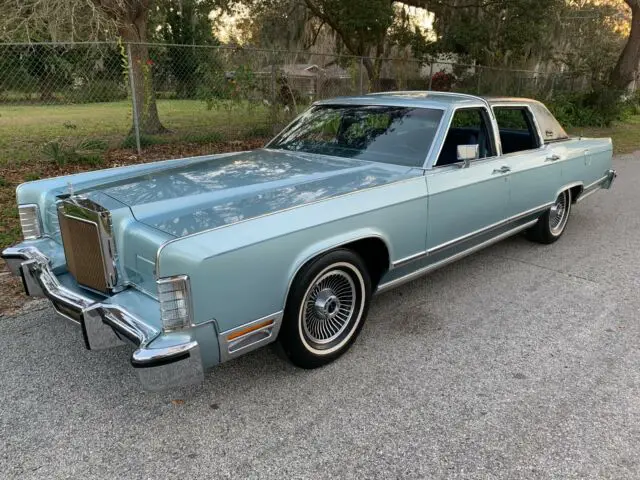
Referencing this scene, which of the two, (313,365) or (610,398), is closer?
(610,398)

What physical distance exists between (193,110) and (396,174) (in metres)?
8.41

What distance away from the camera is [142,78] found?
9711mm

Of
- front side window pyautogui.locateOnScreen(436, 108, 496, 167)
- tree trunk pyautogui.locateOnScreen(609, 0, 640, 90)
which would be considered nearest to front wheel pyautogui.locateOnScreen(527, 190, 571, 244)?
front side window pyautogui.locateOnScreen(436, 108, 496, 167)

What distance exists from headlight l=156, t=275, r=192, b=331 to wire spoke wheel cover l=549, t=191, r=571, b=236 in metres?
4.42

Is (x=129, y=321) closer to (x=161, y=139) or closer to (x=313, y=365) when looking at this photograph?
(x=313, y=365)

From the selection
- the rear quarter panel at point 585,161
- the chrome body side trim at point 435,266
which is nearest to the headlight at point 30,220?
the chrome body side trim at point 435,266

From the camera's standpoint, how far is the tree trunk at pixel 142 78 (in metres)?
9.58

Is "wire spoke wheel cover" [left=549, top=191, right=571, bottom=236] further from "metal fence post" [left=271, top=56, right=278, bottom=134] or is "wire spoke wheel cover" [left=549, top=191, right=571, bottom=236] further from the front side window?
"metal fence post" [left=271, top=56, right=278, bottom=134]

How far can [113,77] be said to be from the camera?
409 inches

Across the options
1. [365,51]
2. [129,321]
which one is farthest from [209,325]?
[365,51]

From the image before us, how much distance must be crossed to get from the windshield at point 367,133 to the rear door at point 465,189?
0.21m

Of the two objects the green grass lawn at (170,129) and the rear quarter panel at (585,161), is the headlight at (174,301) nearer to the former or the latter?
the rear quarter panel at (585,161)

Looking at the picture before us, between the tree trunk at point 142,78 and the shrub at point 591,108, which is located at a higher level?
the tree trunk at point 142,78

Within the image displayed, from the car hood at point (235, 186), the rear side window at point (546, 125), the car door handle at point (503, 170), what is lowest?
the car door handle at point (503, 170)
